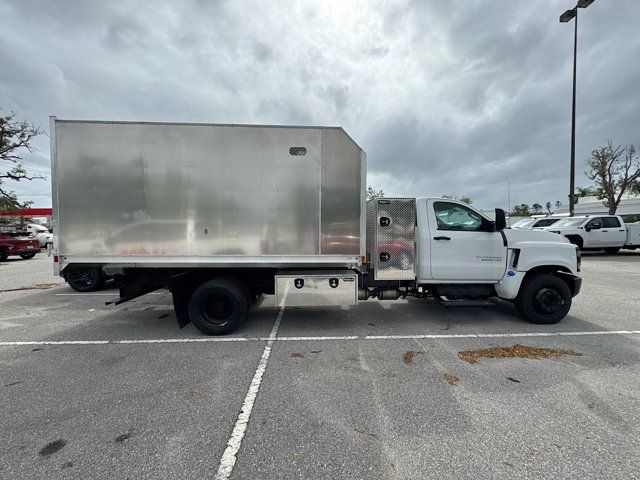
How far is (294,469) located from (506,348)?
3507 millimetres

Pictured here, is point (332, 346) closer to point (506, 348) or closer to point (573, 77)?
point (506, 348)

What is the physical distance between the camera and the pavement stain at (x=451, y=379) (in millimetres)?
3447

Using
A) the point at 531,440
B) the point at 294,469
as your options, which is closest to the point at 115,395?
the point at 294,469

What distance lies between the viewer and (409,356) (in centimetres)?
416

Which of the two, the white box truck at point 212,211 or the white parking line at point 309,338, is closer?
the white box truck at point 212,211

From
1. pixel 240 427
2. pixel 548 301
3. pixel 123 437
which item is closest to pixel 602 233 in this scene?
pixel 548 301

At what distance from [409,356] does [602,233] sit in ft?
57.4

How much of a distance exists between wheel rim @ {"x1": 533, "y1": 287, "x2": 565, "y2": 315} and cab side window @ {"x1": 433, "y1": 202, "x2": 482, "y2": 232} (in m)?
1.54

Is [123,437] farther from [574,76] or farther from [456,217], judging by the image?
[574,76]

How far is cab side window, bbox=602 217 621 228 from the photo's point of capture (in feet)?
52.5

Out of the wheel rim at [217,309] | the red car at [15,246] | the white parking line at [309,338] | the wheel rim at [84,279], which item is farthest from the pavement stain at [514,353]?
the red car at [15,246]

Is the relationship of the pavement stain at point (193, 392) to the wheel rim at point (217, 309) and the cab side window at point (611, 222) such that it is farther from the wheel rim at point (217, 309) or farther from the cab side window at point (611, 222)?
the cab side window at point (611, 222)

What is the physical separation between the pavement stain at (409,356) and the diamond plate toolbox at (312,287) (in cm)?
122

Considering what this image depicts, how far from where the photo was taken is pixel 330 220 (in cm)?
478
